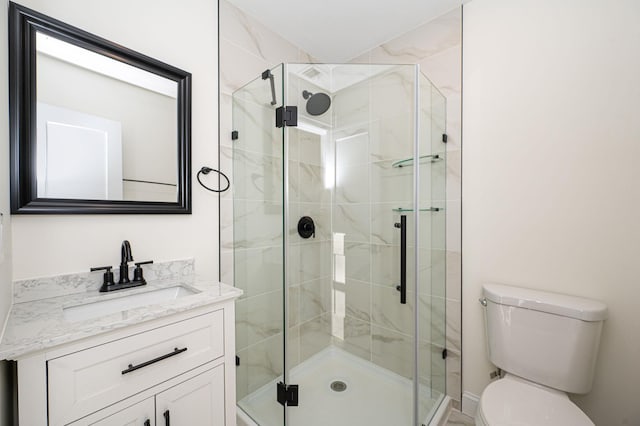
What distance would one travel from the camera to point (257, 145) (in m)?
1.54

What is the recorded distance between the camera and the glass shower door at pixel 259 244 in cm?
143

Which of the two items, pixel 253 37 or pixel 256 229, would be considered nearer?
pixel 256 229

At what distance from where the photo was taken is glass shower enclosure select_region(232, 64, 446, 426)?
1447 millimetres

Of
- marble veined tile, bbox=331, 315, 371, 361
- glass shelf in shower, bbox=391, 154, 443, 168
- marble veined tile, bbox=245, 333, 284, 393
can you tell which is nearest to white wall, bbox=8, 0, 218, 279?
marble veined tile, bbox=245, 333, 284, 393

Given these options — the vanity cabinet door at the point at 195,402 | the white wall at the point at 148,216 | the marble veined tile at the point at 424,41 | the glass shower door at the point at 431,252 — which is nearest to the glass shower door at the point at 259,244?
the white wall at the point at 148,216

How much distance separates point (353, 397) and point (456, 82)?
2.10 m

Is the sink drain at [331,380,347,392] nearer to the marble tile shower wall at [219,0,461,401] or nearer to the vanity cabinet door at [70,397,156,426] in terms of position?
the marble tile shower wall at [219,0,461,401]

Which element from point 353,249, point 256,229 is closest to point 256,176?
point 256,229

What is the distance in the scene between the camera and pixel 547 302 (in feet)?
4.05

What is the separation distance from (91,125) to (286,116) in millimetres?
843

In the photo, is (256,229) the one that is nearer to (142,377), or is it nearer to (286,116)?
(286,116)

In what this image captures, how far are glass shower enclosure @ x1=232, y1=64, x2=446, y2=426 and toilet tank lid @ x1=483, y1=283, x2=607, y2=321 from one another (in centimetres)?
34

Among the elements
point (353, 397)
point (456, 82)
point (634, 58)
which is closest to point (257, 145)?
point (456, 82)

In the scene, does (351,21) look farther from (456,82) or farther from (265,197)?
(265,197)
